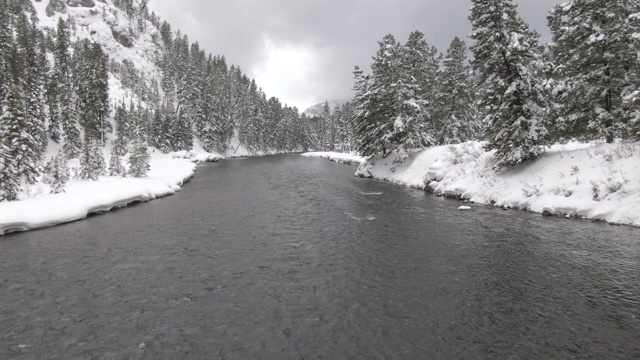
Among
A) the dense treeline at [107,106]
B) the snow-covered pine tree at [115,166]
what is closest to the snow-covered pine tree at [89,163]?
the dense treeline at [107,106]

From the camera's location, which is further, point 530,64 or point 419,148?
point 419,148

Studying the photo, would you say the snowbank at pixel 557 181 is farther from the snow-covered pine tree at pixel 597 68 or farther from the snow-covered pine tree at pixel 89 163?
the snow-covered pine tree at pixel 89 163

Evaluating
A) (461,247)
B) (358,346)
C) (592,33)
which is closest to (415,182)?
(592,33)

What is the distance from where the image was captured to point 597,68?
18969mm

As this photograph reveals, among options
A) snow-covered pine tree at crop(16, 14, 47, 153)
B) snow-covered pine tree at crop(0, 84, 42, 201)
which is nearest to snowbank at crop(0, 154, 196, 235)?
snow-covered pine tree at crop(0, 84, 42, 201)

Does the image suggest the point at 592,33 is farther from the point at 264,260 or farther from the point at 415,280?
the point at 264,260

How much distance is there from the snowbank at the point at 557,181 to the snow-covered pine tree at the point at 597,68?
1.54m

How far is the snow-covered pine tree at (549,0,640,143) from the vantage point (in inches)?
703

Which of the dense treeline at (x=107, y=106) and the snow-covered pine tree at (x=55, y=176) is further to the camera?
the dense treeline at (x=107, y=106)

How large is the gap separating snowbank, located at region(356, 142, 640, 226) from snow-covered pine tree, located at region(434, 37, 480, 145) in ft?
41.9

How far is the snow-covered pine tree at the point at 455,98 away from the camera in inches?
1553

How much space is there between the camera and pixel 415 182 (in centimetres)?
3152

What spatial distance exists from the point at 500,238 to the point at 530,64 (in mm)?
15477

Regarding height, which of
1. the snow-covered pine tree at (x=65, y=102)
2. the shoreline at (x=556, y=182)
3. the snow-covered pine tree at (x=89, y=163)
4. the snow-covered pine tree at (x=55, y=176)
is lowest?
the shoreline at (x=556, y=182)
